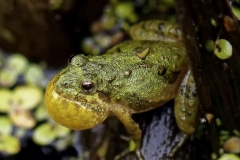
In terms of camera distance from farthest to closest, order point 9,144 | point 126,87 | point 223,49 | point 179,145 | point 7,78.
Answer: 1. point 7,78
2. point 9,144
3. point 179,145
4. point 126,87
5. point 223,49

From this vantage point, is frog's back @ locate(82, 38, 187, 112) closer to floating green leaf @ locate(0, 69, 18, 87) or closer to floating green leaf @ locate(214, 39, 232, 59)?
floating green leaf @ locate(214, 39, 232, 59)

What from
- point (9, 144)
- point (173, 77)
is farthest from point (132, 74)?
point (9, 144)

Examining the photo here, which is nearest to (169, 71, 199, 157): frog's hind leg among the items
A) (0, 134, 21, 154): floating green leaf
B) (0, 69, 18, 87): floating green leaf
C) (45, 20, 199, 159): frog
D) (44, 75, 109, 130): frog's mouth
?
(45, 20, 199, 159): frog

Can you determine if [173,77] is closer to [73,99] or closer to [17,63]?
[73,99]

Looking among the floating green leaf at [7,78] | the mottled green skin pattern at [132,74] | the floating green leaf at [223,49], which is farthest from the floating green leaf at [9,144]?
the floating green leaf at [223,49]

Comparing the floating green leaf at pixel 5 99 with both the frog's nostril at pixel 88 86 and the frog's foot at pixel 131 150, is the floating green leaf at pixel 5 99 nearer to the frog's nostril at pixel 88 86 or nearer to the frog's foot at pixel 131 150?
the frog's foot at pixel 131 150

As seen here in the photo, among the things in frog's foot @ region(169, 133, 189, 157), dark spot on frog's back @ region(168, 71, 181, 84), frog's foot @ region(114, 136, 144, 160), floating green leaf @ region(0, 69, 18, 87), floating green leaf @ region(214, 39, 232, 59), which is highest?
floating green leaf @ region(0, 69, 18, 87)

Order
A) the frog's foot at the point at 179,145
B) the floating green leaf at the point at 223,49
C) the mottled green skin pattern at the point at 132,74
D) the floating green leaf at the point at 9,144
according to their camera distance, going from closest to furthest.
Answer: the floating green leaf at the point at 223,49 < the mottled green skin pattern at the point at 132,74 < the frog's foot at the point at 179,145 < the floating green leaf at the point at 9,144

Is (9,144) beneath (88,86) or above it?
beneath
